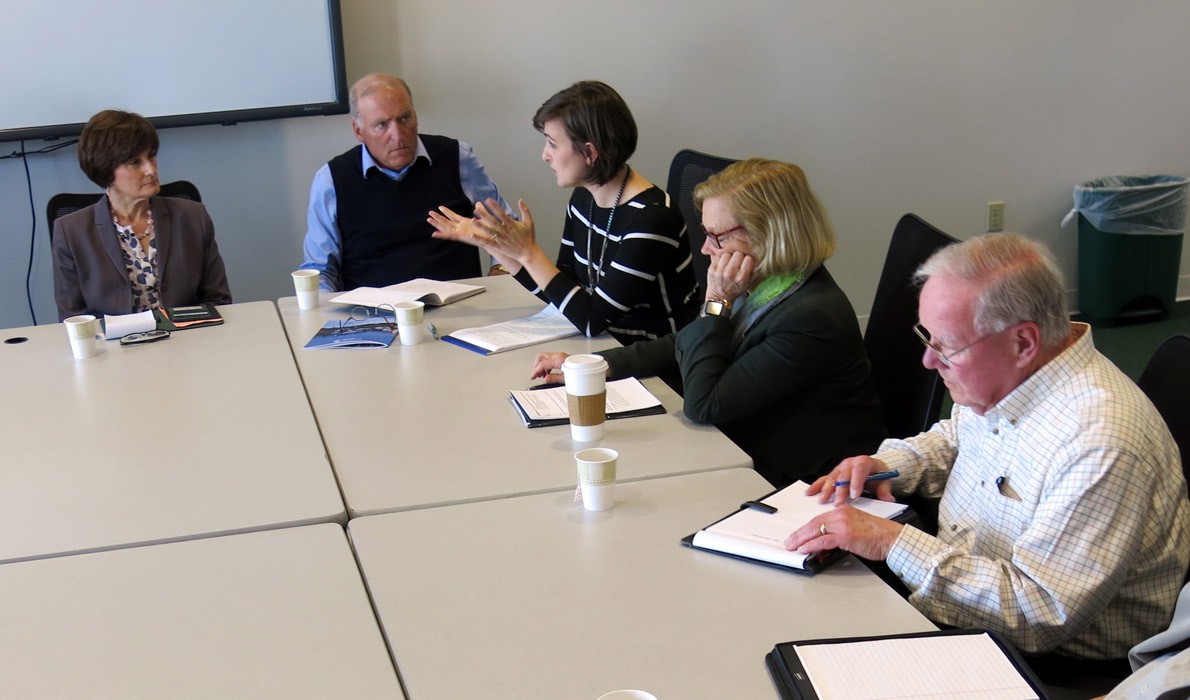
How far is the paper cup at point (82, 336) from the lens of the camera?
8.41 feet

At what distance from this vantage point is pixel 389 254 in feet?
11.7

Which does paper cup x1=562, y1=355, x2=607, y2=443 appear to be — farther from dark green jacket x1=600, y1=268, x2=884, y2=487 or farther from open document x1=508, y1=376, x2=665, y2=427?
dark green jacket x1=600, y1=268, x2=884, y2=487

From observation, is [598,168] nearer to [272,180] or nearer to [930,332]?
[930,332]

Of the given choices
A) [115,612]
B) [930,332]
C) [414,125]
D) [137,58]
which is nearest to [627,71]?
[414,125]

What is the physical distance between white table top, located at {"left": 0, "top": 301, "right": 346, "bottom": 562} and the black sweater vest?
2.63 feet

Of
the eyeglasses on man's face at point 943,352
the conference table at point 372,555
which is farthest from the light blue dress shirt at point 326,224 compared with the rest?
the eyeglasses on man's face at point 943,352

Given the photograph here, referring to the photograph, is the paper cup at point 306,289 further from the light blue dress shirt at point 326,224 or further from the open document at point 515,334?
the open document at point 515,334

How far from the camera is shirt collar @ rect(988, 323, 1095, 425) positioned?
58.3 inches

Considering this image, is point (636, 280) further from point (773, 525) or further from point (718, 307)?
point (773, 525)

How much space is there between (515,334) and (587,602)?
1323mm

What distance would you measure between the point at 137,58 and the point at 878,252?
9.83 feet

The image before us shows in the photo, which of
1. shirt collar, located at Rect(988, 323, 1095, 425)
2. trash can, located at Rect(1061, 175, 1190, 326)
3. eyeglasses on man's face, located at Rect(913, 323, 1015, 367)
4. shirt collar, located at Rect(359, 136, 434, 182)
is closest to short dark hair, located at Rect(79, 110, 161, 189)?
shirt collar, located at Rect(359, 136, 434, 182)

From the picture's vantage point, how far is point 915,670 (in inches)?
46.7

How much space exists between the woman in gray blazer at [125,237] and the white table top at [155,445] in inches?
16.2
